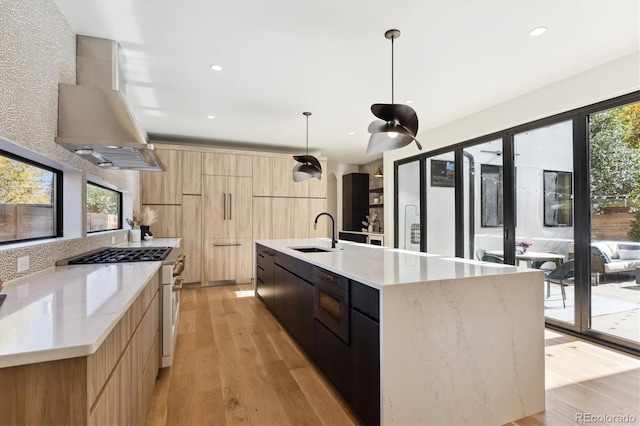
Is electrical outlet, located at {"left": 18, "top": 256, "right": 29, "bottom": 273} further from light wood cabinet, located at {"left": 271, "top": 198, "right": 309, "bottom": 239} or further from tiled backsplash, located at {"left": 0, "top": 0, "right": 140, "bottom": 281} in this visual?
light wood cabinet, located at {"left": 271, "top": 198, "right": 309, "bottom": 239}

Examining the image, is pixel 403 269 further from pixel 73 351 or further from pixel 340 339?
pixel 73 351

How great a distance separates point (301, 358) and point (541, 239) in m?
3.02

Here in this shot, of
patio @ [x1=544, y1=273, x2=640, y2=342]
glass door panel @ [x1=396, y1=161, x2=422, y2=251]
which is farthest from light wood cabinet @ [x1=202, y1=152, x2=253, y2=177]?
patio @ [x1=544, y1=273, x2=640, y2=342]

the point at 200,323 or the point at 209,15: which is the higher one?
the point at 209,15

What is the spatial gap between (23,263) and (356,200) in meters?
6.61

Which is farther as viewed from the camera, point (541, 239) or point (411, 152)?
point (411, 152)

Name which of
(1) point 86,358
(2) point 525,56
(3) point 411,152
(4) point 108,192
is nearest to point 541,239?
(2) point 525,56

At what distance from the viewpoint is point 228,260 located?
18.5 feet

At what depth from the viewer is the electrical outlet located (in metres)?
1.68

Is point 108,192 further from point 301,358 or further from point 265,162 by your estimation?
point 301,358

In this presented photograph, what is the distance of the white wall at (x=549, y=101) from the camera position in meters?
2.85

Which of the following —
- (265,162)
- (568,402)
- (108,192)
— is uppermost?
(265,162)

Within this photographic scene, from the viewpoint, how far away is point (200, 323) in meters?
3.56

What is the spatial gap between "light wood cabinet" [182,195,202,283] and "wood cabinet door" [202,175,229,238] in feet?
0.33
